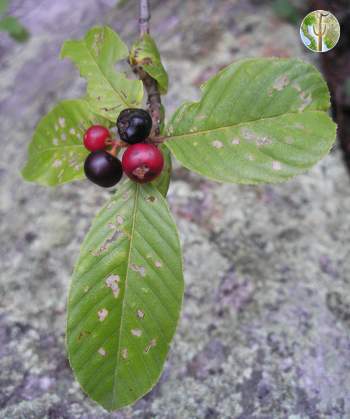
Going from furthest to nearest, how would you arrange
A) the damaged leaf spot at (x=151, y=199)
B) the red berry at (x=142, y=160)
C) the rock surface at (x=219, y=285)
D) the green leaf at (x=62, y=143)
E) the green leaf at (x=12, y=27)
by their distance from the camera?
the green leaf at (x=12, y=27), the rock surface at (x=219, y=285), the green leaf at (x=62, y=143), the damaged leaf spot at (x=151, y=199), the red berry at (x=142, y=160)

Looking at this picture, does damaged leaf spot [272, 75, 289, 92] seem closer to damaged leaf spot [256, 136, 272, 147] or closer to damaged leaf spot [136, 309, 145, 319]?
damaged leaf spot [256, 136, 272, 147]

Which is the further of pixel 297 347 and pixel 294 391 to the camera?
pixel 297 347

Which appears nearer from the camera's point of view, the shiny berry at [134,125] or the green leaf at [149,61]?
the shiny berry at [134,125]

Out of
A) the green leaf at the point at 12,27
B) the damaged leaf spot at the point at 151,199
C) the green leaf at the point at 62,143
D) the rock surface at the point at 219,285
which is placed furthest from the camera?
the green leaf at the point at 12,27

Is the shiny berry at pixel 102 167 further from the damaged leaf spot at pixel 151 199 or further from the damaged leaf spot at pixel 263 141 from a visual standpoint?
the damaged leaf spot at pixel 263 141

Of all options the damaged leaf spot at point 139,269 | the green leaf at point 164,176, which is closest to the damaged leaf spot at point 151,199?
the green leaf at point 164,176

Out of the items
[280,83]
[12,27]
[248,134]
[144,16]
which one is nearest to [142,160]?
[248,134]

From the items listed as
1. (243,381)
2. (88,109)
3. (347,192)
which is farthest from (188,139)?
(347,192)

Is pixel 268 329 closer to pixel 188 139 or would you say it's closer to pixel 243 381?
pixel 243 381
